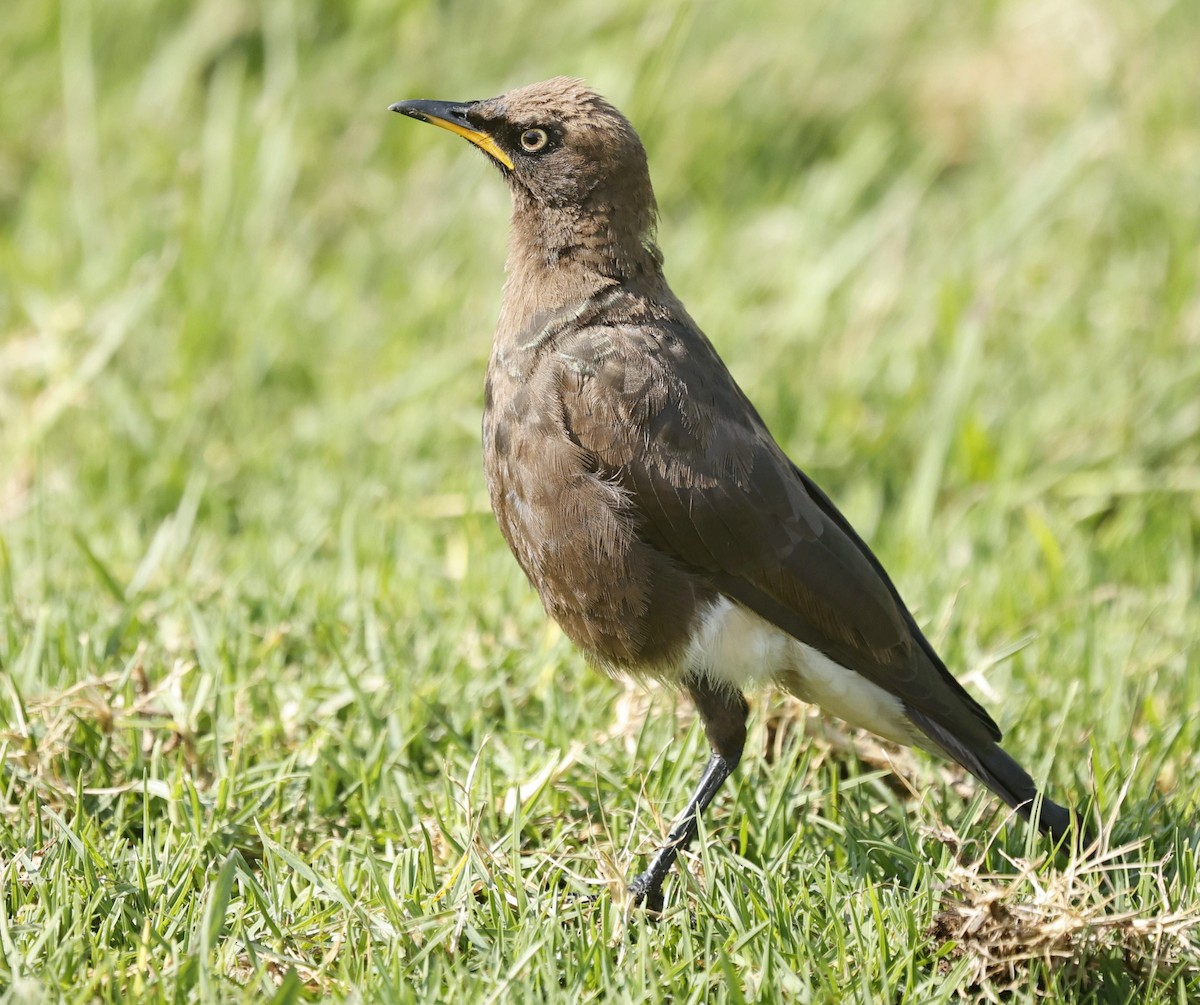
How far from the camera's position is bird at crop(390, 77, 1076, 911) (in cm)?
371

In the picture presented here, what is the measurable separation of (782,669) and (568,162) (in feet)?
4.73

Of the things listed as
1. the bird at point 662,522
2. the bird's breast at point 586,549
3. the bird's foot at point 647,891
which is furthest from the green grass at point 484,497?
the bird's breast at point 586,549

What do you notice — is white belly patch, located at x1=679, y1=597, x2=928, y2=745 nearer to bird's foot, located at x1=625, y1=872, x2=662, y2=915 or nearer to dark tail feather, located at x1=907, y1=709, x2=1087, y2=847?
dark tail feather, located at x1=907, y1=709, x2=1087, y2=847

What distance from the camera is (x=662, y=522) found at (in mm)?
3736

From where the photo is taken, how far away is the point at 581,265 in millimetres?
3986

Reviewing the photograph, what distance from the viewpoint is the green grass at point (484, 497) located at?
3.23m

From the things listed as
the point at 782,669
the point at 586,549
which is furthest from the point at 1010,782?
the point at 586,549

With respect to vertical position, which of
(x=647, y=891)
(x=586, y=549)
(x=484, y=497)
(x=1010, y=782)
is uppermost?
(x=586, y=549)

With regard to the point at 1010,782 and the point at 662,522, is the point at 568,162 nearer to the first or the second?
the point at 662,522

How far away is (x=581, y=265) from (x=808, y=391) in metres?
2.39

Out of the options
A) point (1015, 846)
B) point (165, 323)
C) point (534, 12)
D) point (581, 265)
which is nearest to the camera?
point (1015, 846)

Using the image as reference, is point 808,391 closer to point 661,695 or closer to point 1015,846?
point 661,695

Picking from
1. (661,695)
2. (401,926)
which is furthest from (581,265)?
(401,926)

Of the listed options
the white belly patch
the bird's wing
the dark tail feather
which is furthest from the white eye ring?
the dark tail feather
